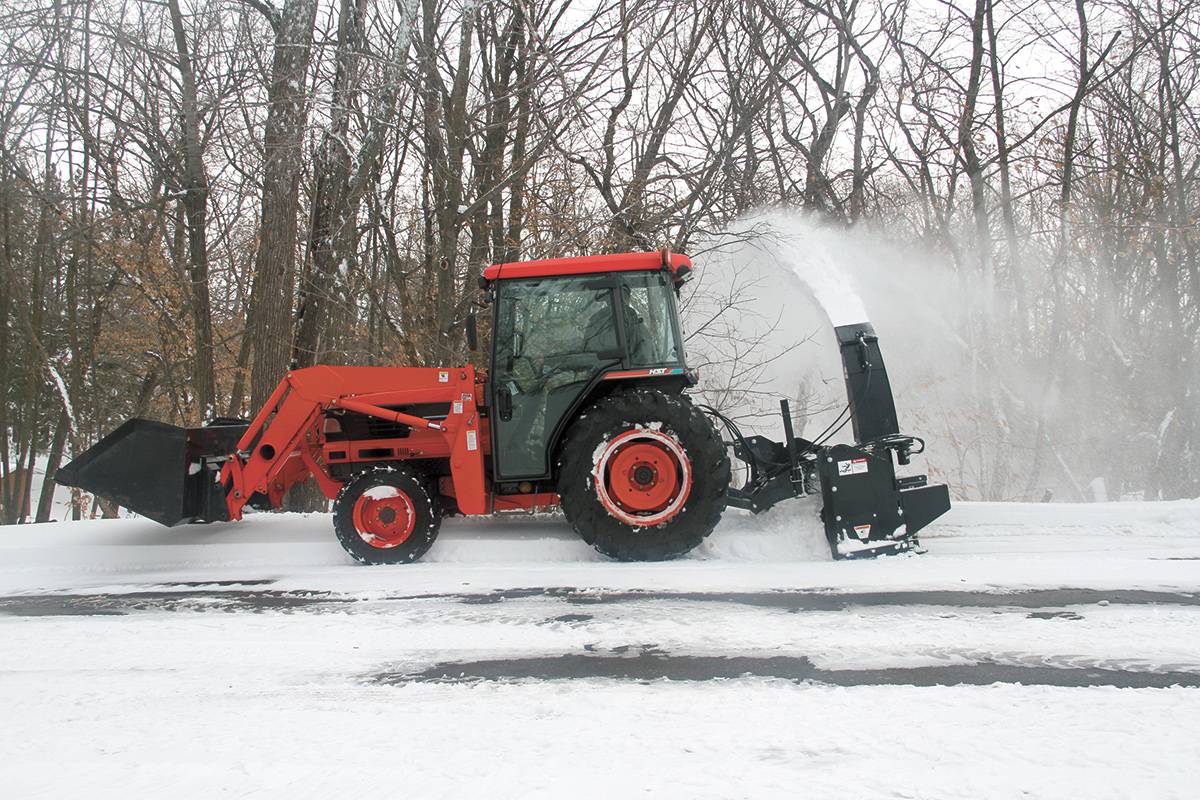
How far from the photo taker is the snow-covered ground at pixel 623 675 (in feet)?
7.70

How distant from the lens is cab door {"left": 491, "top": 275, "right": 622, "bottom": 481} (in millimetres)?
5824

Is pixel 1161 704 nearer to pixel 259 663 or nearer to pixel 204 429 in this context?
pixel 259 663

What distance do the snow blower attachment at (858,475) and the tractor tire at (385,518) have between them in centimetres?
224

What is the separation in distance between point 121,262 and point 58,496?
48.7 ft

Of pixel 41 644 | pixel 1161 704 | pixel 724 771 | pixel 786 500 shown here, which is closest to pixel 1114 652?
pixel 1161 704

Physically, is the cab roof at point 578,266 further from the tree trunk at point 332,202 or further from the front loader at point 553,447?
the tree trunk at point 332,202

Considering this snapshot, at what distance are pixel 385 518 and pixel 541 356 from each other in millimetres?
1609

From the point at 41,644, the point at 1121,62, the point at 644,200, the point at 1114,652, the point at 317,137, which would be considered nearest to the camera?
the point at 1114,652

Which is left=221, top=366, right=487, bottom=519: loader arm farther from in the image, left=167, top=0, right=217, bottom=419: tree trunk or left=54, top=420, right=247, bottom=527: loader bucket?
left=167, top=0, right=217, bottom=419: tree trunk

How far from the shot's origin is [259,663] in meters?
3.49

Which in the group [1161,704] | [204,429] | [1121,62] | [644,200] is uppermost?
[1121,62]

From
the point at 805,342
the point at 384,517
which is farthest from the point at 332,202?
the point at 805,342

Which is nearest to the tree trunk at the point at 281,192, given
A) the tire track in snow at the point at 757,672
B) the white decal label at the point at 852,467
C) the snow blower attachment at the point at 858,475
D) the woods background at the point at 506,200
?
the woods background at the point at 506,200

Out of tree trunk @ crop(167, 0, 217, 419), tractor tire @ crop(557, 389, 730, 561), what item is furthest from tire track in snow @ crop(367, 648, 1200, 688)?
tree trunk @ crop(167, 0, 217, 419)
